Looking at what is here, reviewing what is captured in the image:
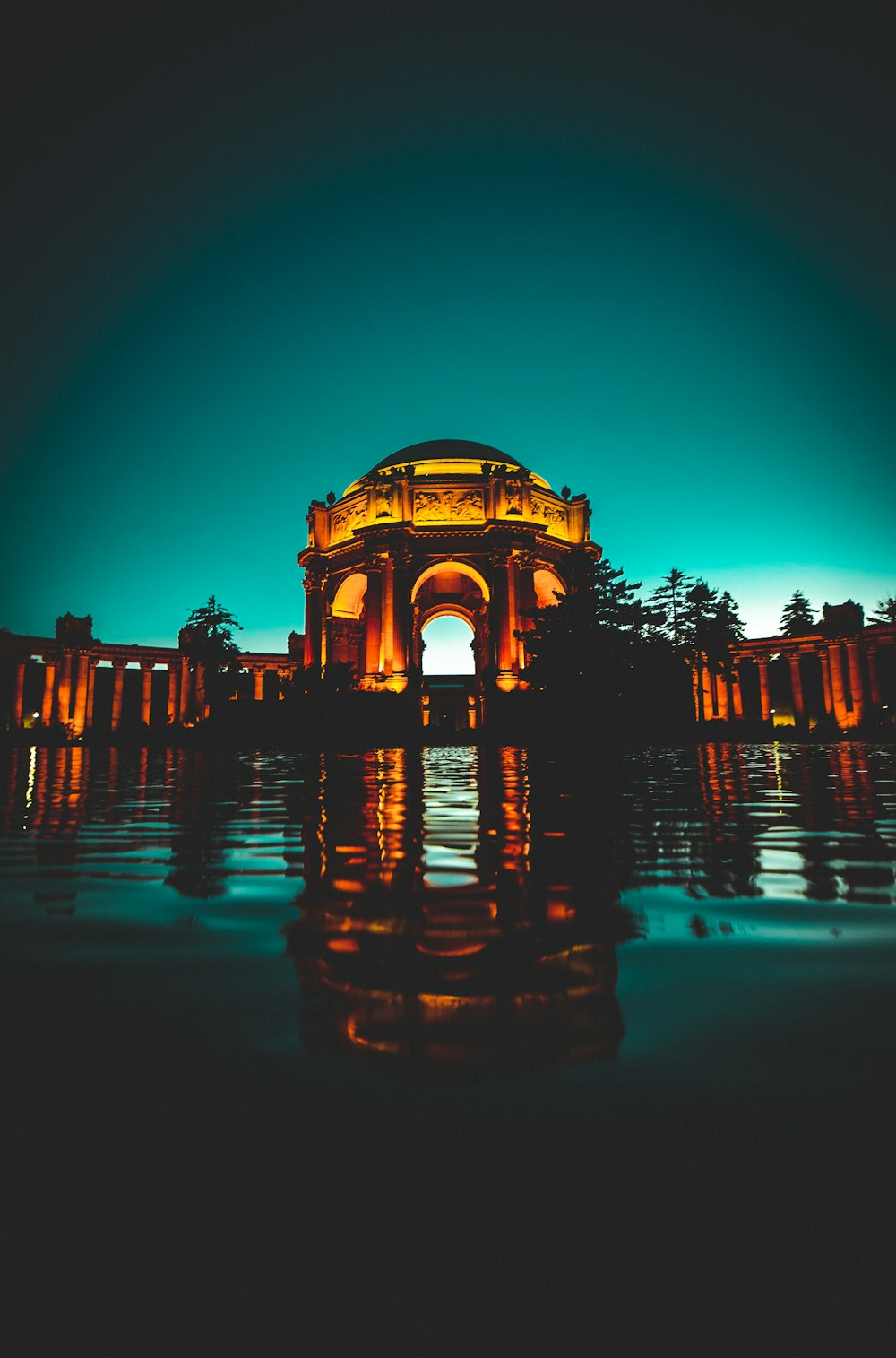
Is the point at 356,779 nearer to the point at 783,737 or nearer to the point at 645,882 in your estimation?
the point at 645,882

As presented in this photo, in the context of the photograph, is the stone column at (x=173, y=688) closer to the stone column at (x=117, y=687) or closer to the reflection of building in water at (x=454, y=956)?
the stone column at (x=117, y=687)

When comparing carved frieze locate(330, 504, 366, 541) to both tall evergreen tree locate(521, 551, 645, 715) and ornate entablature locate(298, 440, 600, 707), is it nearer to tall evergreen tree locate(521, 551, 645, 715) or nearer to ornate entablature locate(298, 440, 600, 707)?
ornate entablature locate(298, 440, 600, 707)

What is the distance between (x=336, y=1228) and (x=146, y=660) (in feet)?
185

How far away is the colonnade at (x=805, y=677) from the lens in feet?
160

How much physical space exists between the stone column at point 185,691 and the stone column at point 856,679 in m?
49.4

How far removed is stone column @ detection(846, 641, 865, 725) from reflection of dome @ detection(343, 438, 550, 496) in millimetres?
25136

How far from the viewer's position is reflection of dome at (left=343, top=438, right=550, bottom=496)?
4500cm

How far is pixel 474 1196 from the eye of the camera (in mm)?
743

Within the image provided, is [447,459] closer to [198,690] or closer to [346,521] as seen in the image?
[346,521]

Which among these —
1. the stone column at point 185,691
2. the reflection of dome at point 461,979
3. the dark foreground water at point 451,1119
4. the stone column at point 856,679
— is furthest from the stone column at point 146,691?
the reflection of dome at point 461,979

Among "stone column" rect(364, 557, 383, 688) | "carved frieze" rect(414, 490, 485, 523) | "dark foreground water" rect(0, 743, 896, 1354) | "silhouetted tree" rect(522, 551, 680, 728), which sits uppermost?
"carved frieze" rect(414, 490, 485, 523)

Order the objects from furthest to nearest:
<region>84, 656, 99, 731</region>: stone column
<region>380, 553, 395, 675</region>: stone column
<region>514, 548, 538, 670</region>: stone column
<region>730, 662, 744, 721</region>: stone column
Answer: <region>730, 662, 744, 721</region>: stone column, <region>84, 656, 99, 731</region>: stone column, <region>514, 548, 538, 670</region>: stone column, <region>380, 553, 395, 675</region>: stone column

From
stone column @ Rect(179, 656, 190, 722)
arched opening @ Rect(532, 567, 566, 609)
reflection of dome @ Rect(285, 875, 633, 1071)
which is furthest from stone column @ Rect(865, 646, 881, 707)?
reflection of dome @ Rect(285, 875, 633, 1071)

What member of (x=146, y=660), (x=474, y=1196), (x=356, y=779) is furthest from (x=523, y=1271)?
(x=146, y=660)
